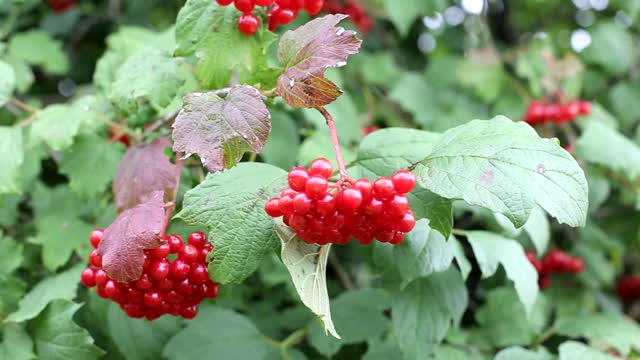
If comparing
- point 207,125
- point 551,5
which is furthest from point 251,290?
point 551,5

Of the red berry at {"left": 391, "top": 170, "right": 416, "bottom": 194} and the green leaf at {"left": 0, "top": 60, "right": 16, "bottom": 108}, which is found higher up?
the red berry at {"left": 391, "top": 170, "right": 416, "bottom": 194}

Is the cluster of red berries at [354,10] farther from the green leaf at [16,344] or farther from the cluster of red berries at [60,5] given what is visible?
the green leaf at [16,344]

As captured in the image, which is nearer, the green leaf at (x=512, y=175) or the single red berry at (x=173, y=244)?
the green leaf at (x=512, y=175)

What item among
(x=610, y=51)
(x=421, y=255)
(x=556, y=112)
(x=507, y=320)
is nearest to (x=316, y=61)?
(x=421, y=255)

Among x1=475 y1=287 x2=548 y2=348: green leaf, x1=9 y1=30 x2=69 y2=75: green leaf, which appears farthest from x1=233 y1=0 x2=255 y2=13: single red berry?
x1=9 y1=30 x2=69 y2=75: green leaf

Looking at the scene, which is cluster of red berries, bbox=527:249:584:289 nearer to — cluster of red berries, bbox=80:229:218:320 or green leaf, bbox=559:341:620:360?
green leaf, bbox=559:341:620:360

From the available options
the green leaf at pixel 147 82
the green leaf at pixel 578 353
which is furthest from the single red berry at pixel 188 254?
the green leaf at pixel 578 353
